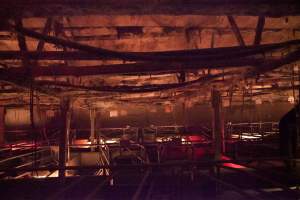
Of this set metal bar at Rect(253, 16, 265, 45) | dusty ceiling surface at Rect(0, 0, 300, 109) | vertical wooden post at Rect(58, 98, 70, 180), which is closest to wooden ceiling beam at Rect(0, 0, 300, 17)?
dusty ceiling surface at Rect(0, 0, 300, 109)

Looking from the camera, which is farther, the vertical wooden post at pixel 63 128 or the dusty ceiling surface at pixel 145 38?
the vertical wooden post at pixel 63 128

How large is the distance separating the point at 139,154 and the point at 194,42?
6.52 metres

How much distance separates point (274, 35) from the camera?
498cm

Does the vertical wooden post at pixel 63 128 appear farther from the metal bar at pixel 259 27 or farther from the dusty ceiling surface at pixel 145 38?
the metal bar at pixel 259 27

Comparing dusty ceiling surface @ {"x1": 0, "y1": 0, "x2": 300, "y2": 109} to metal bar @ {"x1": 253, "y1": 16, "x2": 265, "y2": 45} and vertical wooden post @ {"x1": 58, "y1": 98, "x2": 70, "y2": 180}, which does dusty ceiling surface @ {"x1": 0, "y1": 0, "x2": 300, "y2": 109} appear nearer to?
metal bar @ {"x1": 253, "y1": 16, "x2": 265, "y2": 45}

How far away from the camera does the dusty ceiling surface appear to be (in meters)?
2.18

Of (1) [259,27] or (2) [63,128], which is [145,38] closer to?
(1) [259,27]

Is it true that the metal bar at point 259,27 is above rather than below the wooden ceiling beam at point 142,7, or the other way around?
above

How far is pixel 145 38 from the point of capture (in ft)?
16.1

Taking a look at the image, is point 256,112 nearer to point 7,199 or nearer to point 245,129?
point 245,129

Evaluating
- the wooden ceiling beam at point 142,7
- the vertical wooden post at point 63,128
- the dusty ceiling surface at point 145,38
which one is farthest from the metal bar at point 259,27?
the vertical wooden post at point 63,128

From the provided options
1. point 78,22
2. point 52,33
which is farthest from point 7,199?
point 78,22

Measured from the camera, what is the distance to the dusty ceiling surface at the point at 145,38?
2.18 meters

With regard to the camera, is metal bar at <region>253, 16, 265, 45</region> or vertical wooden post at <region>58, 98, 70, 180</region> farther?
vertical wooden post at <region>58, 98, 70, 180</region>
